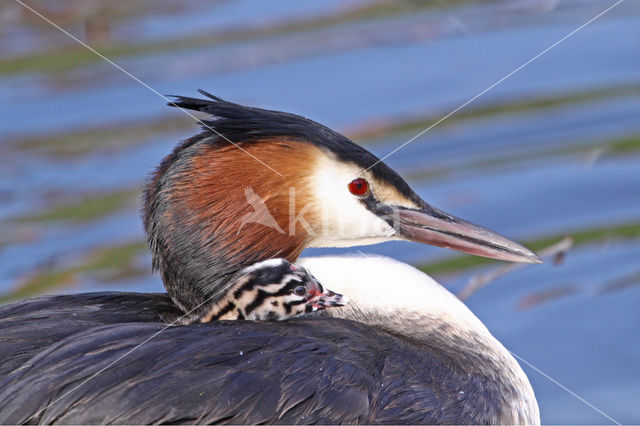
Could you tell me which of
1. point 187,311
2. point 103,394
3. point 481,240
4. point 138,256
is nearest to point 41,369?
point 103,394

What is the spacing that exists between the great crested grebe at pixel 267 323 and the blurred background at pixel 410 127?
3.69 feet

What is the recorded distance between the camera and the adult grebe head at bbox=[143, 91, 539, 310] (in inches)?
182

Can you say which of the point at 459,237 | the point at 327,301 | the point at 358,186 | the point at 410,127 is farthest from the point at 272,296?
the point at 410,127

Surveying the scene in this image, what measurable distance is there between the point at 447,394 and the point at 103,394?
1290 millimetres

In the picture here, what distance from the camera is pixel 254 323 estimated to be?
4582mm

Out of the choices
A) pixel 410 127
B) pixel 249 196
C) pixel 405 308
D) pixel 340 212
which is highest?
pixel 410 127

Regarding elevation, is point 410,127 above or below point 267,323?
above

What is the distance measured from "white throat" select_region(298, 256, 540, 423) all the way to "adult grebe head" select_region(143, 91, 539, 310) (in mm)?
183

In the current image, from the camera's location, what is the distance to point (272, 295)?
15.1 ft

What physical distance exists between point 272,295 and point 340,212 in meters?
0.49

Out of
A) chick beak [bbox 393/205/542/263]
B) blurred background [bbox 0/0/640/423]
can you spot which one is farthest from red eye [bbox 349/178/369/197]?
blurred background [bbox 0/0/640/423]

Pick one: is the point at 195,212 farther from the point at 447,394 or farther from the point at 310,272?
the point at 447,394

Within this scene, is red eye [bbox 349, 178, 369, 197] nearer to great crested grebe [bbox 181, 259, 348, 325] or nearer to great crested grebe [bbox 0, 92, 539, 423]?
great crested grebe [bbox 0, 92, 539, 423]

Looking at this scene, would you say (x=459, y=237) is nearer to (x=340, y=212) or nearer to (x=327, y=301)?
(x=340, y=212)
